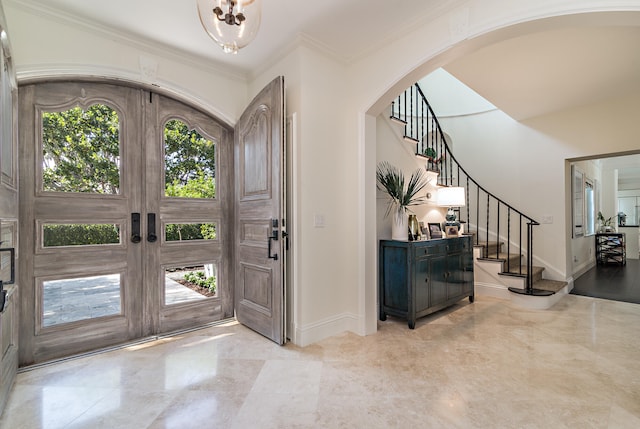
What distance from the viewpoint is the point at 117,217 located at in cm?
274

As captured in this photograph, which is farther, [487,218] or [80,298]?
[487,218]

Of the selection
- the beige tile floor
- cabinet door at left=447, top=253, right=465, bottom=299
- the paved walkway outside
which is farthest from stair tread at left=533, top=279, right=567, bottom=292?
the paved walkway outside

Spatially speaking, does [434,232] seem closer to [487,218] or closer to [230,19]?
[487,218]

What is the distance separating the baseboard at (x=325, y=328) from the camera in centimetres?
272

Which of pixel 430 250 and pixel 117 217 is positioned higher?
pixel 117 217

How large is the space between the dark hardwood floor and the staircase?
51cm

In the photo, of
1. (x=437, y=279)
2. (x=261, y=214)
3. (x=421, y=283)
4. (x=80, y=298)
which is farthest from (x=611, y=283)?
(x=80, y=298)

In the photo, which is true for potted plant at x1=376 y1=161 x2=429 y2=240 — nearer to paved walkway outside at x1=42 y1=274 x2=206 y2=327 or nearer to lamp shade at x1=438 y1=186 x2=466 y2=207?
lamp shade at x1=438 y1=186 x2=466 y2=207

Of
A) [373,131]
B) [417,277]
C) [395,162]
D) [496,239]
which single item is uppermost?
[373,131]

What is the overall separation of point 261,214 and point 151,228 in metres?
1.09

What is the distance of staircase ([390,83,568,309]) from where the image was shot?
400 centimetres

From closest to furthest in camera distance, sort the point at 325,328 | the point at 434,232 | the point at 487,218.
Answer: the point at 325,328 → the point at 434,232 → the point at 487,218

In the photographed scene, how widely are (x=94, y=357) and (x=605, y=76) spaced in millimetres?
6219

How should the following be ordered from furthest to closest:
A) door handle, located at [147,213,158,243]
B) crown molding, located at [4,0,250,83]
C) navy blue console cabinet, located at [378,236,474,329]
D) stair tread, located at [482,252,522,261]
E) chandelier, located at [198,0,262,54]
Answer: stair tread, located at [482,252,522,261]
navy blue console cabinet, located at [378,236,474,329]
door handle, located at [147,213,158,243]
crown molding, located at [4,0,250,83]
chandelier, located at [198,0,262,54]
